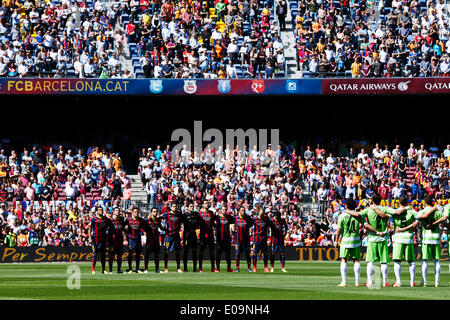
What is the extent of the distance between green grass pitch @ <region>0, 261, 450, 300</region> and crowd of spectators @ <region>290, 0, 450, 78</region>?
43.4ft

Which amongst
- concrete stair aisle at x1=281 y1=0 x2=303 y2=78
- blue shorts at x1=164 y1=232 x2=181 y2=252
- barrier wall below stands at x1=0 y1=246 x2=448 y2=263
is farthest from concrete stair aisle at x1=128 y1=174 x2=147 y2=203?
blue shorts at x1=164 y1=232 x2=181 y2=252

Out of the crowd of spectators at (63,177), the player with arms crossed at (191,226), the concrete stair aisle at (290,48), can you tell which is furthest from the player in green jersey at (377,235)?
the concrete stair aisle at (290,48)

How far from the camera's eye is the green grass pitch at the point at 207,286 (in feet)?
60.7

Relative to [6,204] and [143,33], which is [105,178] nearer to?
[6,204]

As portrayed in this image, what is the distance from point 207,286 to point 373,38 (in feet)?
74.6

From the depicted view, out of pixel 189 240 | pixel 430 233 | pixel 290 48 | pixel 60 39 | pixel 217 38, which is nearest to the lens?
pixel 430 233

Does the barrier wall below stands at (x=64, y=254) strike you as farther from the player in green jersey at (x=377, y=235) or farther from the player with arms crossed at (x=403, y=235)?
the player in green jersey at (x=377, y=235)

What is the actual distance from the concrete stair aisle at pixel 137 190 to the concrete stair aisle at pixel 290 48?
7.81 metres

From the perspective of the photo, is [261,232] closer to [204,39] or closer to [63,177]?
[63,177]

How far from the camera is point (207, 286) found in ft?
69.8

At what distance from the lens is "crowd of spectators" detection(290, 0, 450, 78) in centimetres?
4012

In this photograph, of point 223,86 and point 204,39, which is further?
point 204,39

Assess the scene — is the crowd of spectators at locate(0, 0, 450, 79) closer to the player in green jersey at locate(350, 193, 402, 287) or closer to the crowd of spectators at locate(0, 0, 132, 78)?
the crowd of spectators at locate(0, 0, 132, 78)

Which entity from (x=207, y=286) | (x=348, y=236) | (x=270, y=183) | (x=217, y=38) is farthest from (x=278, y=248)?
(x=217, y=38)
